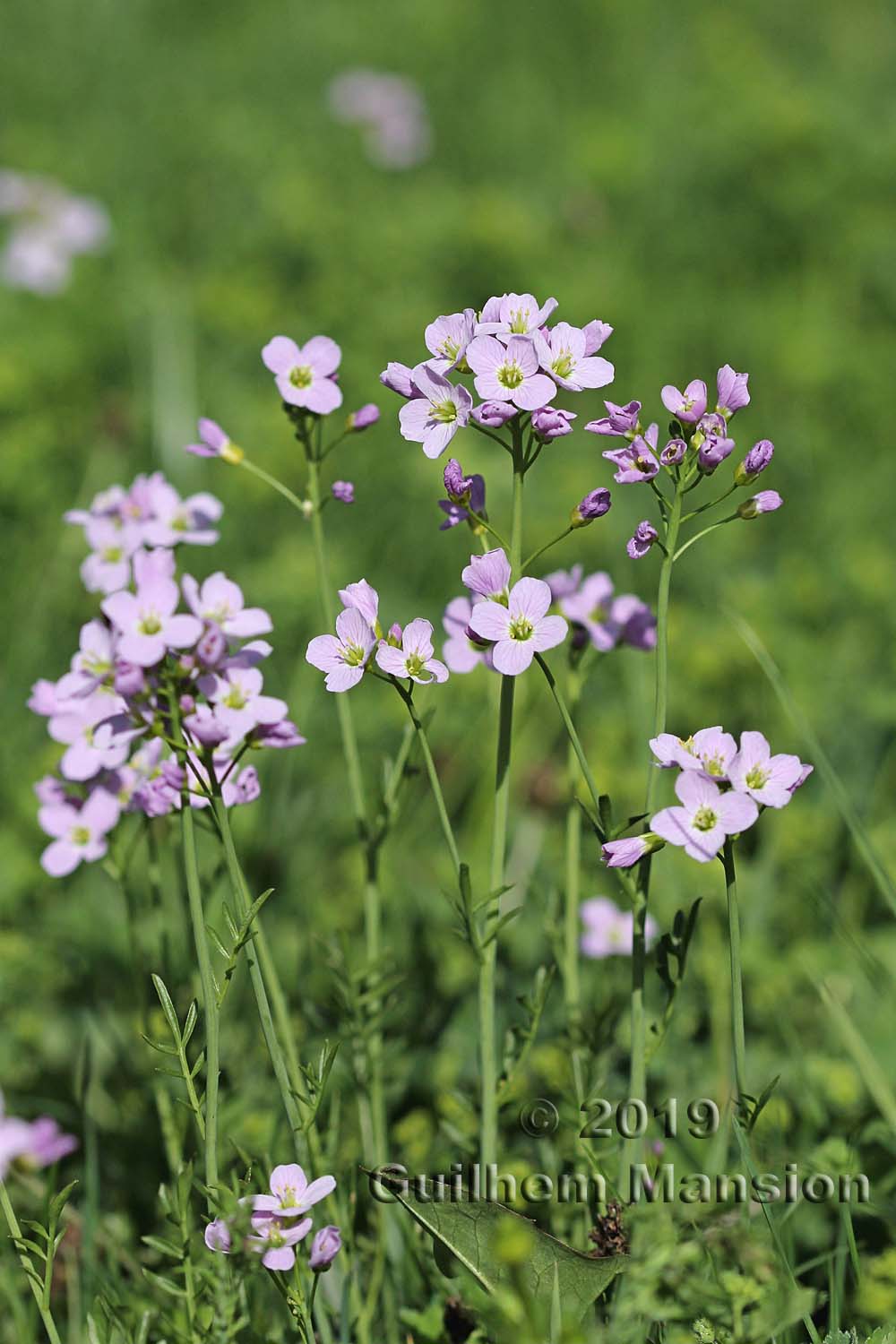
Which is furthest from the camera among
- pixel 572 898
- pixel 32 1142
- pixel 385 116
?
pixel 385 116

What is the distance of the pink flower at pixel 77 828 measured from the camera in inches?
68.7

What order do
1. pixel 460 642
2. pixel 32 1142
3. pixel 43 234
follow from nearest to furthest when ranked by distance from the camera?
pixel 460 642 < pixel 32 1142 < pixel 43 234

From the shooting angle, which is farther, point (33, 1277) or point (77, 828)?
point (77, 828)

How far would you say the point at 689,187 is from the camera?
549 centimetres

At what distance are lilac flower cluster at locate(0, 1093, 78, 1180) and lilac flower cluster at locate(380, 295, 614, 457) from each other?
1313 mm

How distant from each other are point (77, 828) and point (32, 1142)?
2.00 ft

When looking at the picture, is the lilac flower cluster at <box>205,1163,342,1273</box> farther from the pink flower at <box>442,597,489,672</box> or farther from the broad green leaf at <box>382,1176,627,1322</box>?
the pink flower at <box>442,597,489,672</box>

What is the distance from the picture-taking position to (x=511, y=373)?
4.65 feet

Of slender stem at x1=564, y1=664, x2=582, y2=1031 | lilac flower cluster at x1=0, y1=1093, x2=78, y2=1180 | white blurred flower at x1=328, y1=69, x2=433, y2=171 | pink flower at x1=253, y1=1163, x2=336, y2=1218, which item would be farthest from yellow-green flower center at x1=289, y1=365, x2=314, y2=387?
white blurred flower at x1=328, y1=69, x2=433, y2=171

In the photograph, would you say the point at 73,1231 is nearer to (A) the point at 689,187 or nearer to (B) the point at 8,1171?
(B) the point at 8,1171

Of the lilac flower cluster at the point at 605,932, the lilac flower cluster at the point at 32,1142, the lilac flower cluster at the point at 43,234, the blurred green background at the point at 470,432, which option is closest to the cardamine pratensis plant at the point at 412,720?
the lilac flower cluster at the point at 32,1142

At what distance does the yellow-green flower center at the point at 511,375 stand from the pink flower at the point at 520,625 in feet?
0.76

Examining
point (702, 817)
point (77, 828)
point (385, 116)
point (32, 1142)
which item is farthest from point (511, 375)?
point (385, 116)

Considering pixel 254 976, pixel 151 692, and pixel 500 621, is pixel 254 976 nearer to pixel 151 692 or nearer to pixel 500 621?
pixel 151 692
